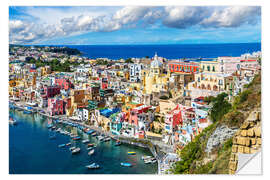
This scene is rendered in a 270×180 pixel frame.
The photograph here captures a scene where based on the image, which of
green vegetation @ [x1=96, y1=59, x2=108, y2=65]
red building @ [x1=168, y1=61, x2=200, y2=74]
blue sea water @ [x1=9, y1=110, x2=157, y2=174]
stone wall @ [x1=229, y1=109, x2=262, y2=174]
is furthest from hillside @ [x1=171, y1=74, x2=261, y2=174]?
green vegetation @ [x1=96, y1=59, x2=108, y2=65]

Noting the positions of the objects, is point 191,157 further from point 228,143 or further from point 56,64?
point 56,64

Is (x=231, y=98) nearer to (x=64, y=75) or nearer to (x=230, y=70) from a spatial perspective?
(x=230, y=70)

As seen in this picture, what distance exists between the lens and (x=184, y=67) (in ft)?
41.9

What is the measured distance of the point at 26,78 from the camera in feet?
46.9

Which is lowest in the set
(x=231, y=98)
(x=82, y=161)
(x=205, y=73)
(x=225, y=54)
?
(x=82, y=161)

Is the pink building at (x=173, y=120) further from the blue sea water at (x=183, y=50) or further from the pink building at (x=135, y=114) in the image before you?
the blue sea water at (x=183, y=50)

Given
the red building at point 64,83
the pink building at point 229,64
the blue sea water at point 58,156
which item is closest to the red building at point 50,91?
the red building at point 64,83

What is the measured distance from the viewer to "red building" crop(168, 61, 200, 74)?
12250mm

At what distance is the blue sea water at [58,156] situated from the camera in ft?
23.1

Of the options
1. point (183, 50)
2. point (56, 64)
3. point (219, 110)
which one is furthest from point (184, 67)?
point (56, 64)

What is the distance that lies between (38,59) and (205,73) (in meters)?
10.7

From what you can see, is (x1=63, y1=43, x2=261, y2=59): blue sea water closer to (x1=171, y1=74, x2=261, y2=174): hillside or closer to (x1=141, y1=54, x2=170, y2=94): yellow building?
(x1=141, y1=54, x2=170, y2=94): yellow building

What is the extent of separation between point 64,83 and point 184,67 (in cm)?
612

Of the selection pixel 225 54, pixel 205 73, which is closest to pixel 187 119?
pixel 205 73
